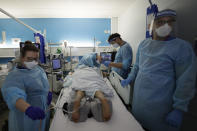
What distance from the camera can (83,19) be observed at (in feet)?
11.0

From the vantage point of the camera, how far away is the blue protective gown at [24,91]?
0.83 meters

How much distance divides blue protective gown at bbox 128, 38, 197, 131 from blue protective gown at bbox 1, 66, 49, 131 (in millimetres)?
1059

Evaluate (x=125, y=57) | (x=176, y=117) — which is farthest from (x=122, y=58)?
(x=176, y=117)

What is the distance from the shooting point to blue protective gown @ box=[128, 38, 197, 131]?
0.80 metres

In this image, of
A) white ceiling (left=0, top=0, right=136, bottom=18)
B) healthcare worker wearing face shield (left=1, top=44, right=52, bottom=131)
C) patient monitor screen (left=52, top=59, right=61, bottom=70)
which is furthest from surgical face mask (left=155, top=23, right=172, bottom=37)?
patient monitor screen (left=52, top=59, right=61, bottom=70)

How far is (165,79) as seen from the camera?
3.01 feet

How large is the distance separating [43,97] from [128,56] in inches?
59.6

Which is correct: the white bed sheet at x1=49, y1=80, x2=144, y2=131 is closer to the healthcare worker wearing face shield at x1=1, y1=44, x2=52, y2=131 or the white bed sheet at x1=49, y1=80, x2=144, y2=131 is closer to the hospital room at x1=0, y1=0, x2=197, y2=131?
the hospital room at x1=0, y1=0, x2=197, y2=131

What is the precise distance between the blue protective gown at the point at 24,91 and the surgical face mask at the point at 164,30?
1.28 meters

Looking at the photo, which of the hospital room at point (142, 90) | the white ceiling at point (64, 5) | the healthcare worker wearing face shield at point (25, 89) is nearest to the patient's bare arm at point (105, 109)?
the hospital room at point (142, 90)

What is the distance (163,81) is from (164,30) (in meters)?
0.47

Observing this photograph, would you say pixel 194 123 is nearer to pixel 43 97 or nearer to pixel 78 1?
pixel 43 97

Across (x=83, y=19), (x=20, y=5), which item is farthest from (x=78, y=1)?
(x=20, y=5)

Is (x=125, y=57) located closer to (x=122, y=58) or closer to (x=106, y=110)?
(x=122, y=58)
